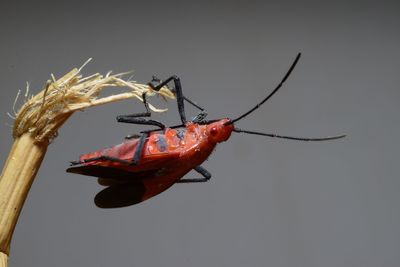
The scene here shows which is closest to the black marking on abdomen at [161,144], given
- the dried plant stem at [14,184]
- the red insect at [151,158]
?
the red insect at [151,158]

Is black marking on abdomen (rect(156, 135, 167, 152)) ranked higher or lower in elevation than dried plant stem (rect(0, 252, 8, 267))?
higher

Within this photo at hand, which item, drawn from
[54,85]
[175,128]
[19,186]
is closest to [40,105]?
[54,85]

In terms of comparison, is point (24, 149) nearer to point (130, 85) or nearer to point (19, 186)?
point (19, 186)

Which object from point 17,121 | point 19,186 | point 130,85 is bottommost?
point 19,186

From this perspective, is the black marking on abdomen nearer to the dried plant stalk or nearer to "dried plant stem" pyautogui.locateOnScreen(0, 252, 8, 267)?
the dried plant stalk

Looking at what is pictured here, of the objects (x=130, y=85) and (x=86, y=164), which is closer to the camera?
(x=86, y=164)

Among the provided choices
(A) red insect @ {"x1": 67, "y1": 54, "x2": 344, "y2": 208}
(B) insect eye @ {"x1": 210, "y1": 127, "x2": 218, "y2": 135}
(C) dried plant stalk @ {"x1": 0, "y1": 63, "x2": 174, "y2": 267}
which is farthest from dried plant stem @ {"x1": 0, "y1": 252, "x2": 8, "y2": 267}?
(B) insect eye @ {"x1": 210, "y1": 127, "x2": 218, "y2": 135}
